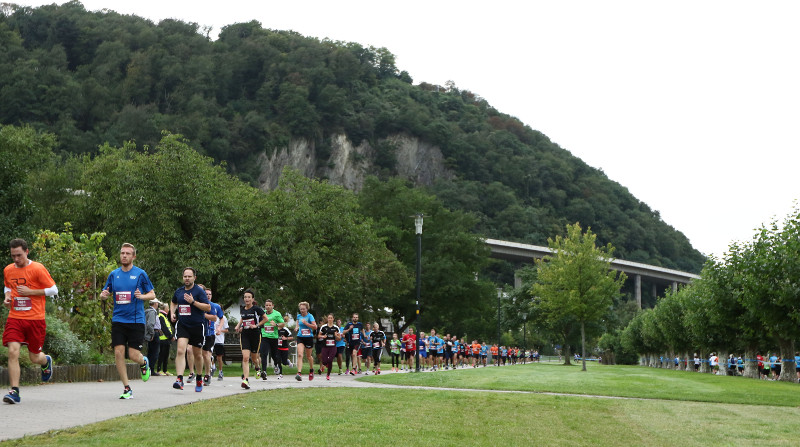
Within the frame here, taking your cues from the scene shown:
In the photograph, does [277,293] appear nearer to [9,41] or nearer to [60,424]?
[60,424]

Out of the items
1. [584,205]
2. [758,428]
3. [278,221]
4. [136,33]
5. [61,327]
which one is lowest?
[758,428]

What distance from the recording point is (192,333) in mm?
14336

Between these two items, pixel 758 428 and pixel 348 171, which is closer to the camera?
pixel 758 428

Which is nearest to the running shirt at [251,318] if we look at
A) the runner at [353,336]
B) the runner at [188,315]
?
the runner at [188,315]

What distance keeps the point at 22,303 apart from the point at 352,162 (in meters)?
142

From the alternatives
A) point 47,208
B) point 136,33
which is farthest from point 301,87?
point 47,208

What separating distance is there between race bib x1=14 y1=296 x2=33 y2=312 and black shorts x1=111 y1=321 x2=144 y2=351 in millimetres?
1291

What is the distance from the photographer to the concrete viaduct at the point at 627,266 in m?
128

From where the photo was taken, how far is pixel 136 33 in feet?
447

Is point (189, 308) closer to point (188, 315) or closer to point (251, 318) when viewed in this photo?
point (188, 315)

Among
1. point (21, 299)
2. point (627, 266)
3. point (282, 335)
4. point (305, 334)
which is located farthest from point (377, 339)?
point (627, 266)

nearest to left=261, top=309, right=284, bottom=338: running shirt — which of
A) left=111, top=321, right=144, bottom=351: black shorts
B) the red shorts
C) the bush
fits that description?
the bush

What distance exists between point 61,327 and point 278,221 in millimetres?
18080

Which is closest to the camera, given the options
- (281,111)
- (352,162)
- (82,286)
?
(82,286)
